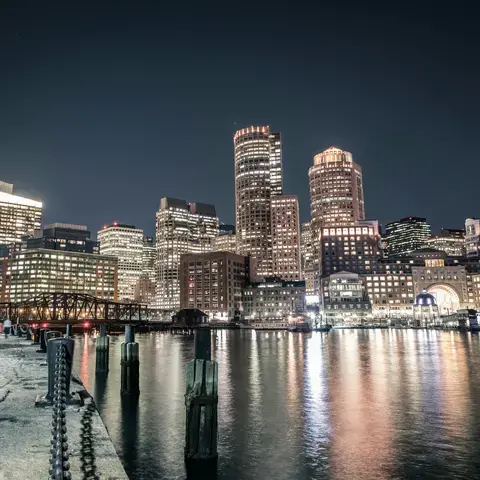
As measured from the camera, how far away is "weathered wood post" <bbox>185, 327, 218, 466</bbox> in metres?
18.7

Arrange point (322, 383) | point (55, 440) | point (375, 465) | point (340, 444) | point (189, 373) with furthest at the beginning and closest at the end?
1. point (322, 383)
2. point (340, 444)
3. point (375, 465)
4. point (189, 373)
5. point (55, 440)

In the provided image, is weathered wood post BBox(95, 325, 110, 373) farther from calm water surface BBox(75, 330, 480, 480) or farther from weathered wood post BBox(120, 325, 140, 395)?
weathered wood post BBox(120, 325, 140, 395)

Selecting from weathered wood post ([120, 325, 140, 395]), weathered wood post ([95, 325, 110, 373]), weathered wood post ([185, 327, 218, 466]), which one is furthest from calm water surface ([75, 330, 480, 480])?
weathered wood post ([95, 325, 110, 373])

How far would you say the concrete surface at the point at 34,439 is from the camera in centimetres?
1245

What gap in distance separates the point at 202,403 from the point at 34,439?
616cm

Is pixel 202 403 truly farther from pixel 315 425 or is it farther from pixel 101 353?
pixel 101 353

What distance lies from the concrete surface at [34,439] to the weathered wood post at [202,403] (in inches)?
136

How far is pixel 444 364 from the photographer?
64125 millimetres

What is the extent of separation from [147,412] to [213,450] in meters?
13.1

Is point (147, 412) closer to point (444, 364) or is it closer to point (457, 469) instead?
point (457, 469)

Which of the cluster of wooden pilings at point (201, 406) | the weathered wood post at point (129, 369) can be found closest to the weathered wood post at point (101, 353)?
the weathered wood post at point (129, 369)

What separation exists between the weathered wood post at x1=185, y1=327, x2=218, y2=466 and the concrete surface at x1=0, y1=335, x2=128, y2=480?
11.4 feet

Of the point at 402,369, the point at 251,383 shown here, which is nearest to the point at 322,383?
the point at 251,383

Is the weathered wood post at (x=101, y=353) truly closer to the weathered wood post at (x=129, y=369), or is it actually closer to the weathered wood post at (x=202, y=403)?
the weathered wood post at (x=129, y=369)
